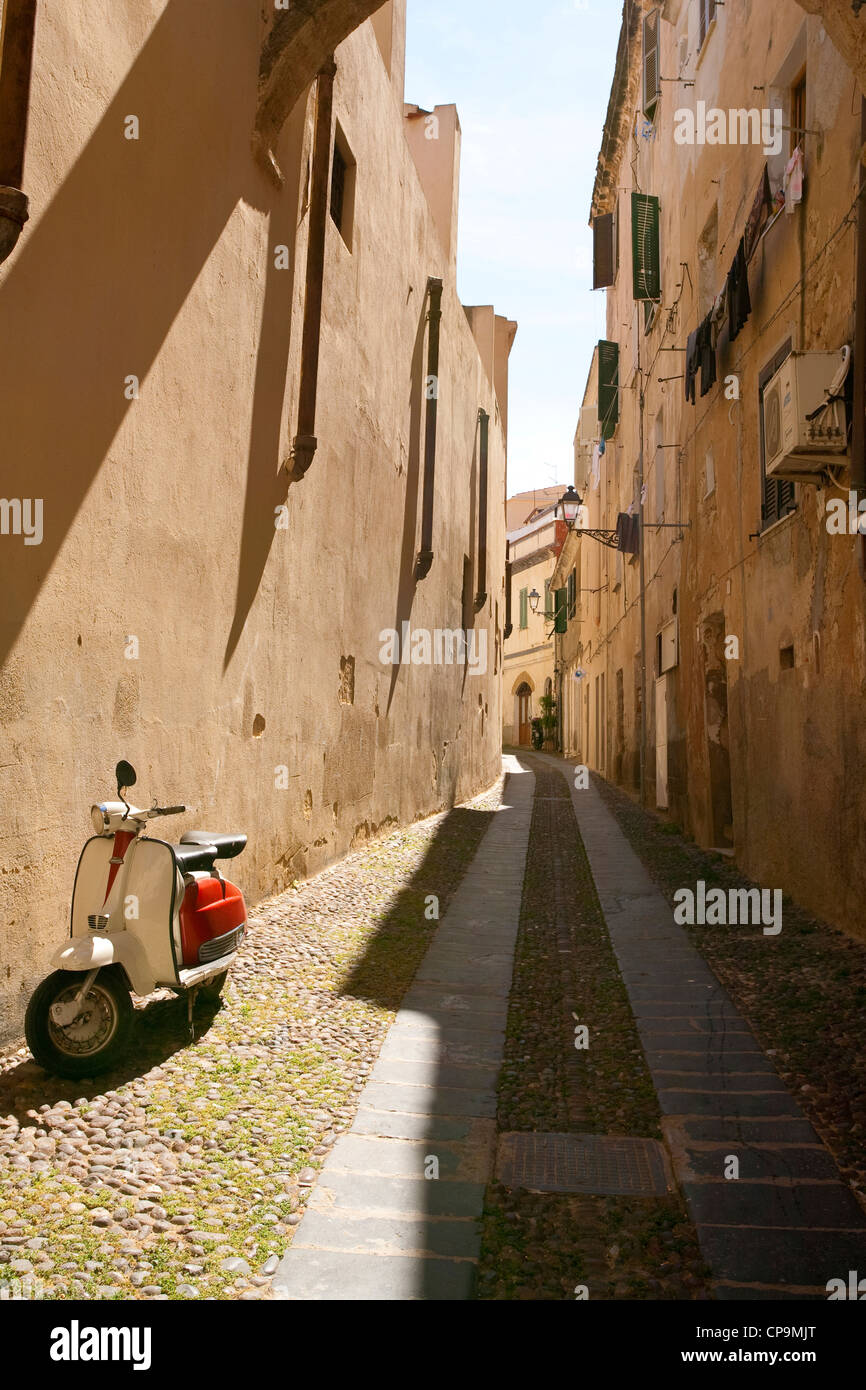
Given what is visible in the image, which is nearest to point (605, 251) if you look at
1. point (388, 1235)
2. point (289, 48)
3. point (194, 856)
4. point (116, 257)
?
point (289, 48)

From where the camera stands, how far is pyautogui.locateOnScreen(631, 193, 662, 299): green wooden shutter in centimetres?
1474

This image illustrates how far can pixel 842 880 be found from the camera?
616 cm

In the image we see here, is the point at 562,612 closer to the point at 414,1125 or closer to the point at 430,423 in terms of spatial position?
the point at 430,423

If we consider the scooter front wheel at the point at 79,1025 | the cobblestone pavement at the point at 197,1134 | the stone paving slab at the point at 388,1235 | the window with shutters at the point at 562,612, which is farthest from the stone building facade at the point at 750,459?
the window with shutters at the point at 562,612

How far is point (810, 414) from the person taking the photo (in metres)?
6.16

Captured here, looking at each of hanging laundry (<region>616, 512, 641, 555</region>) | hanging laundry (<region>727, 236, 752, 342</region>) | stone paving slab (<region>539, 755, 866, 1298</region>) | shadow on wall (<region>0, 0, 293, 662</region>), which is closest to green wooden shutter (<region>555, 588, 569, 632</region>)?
hanging laundry (<region>616, 512, 641, 555</region>)

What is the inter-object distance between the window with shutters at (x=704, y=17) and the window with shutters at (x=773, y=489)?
5.00 meters

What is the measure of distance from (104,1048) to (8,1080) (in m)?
0.33

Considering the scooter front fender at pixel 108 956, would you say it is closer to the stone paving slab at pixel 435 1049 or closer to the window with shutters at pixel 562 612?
the stone paving slab at pixel 435 1049

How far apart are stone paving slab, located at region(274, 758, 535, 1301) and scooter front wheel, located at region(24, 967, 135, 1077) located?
93cm

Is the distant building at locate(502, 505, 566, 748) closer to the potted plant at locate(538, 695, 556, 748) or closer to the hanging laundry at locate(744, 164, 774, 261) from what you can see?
the potted plant at locate(538, 695, 556, 748)
